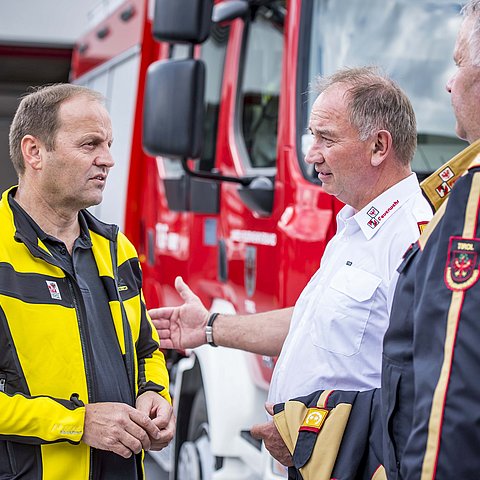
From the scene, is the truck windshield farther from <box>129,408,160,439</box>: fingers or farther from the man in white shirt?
<box>129,408,160,439</box>: fingers

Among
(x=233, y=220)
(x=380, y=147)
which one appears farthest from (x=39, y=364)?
(x=233, y=220)

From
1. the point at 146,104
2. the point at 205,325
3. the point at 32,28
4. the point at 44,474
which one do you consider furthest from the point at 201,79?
the point at 32,28

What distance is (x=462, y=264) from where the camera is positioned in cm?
156

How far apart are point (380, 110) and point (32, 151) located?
84cm

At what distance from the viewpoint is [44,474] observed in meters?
2.14

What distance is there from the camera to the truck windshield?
327 cm

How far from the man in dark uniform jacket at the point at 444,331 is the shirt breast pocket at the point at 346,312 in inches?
15.0

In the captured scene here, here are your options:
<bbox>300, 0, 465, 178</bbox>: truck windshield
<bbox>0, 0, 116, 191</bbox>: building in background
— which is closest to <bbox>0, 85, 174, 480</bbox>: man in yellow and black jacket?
<bbox>300, 0, 465, 178</bbox>: truck windshield

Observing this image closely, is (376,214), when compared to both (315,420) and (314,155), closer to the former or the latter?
(314,155)

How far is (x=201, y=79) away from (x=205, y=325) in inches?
39.6

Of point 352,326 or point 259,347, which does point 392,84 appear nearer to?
point 352,326

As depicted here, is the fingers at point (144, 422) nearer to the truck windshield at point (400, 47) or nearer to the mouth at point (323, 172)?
the mouth at point (323, 172)

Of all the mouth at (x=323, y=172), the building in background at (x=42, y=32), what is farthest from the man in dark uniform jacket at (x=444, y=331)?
the building in background at (x=42, y=32)

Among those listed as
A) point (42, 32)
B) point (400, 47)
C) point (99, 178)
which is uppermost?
point (42, 32)
